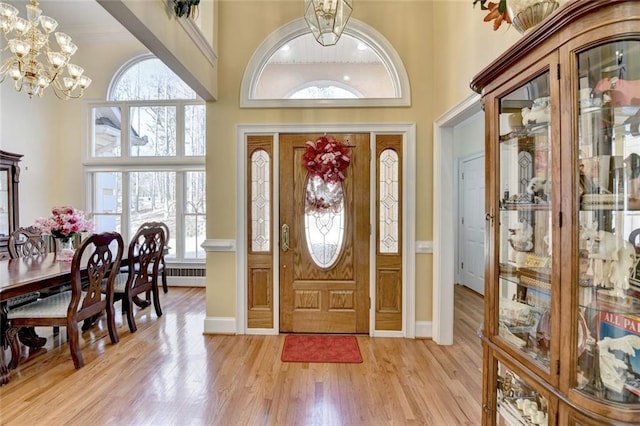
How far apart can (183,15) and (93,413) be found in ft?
9.95

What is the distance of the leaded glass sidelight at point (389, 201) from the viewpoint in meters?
3.28

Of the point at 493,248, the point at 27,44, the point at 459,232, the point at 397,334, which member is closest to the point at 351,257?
the point at 397,334

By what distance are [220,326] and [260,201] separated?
1.45 m

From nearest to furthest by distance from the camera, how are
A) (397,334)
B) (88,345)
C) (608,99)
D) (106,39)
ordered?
(608,99) → (88,345) → (397,334) → (106,39)

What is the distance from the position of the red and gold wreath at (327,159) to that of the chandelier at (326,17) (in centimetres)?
109

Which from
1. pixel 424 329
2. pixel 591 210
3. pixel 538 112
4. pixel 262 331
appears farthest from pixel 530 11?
pixel 262 331

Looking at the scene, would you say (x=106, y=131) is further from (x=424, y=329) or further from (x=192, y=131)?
(x=424, y=329)

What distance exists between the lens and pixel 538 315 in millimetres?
1384

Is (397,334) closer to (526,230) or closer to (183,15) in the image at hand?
(526,230)

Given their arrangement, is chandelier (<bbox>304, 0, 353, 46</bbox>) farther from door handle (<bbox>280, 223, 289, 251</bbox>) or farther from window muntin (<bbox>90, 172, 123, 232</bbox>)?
window muntin (<bbox>90, 172, 123, 232</bbox>)

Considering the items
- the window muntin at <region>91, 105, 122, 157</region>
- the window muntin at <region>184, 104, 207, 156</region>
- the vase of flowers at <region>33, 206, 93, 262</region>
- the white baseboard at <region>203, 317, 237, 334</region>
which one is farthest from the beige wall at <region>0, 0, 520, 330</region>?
the window muntin at <region>91, 105, 122, 157</region>

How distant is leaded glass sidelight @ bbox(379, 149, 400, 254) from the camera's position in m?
3.28

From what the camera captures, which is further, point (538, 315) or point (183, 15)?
point (183, 15)

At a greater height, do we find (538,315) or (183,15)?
(183,15)
